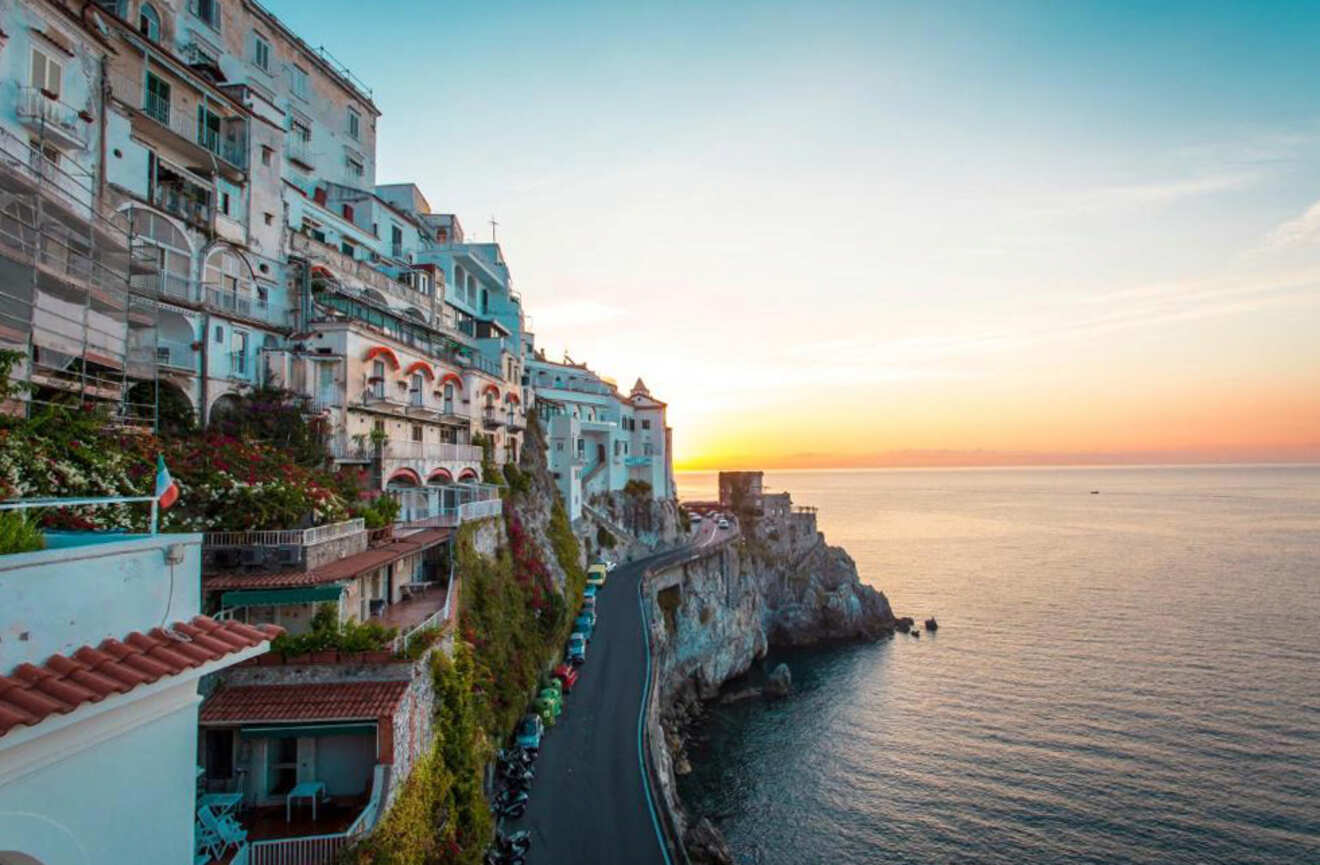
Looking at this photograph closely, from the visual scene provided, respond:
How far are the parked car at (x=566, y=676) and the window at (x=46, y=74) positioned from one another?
28.3m

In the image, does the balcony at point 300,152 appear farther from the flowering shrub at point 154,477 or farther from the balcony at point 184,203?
the flowering shrub at point 154,477

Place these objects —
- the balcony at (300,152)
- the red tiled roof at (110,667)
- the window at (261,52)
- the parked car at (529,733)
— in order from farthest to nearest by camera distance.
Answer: the balcony at (300,152) → the window at (261,52) → the parked car at (529,733) → the red tiled roof at (110,667)

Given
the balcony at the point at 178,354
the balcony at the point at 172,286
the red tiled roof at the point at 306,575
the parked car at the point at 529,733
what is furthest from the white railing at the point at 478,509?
the balcony at the point at 172,286

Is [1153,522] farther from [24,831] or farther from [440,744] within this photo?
[24,831]

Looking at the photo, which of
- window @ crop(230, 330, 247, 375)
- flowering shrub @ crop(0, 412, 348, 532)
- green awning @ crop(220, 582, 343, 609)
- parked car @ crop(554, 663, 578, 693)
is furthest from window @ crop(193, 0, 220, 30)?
parked car @ crop(554, 663, 578, 693)

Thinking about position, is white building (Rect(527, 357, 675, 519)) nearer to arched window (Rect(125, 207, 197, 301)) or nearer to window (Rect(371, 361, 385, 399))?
Answer: window (Rect(371, 361, 385, 399))

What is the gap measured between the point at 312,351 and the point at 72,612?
27.7 metres

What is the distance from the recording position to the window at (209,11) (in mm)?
35719

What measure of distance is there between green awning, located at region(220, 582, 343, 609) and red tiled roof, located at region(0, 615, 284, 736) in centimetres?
1210

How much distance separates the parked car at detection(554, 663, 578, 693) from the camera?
103 feet

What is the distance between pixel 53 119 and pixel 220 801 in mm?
22224

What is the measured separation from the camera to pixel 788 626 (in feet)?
221

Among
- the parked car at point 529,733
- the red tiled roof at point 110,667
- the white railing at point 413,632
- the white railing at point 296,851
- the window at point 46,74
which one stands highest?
the window at point 46,74

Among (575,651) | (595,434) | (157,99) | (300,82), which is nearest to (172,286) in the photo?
(157,99)
